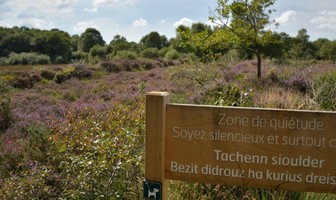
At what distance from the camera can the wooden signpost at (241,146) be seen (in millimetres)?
2441

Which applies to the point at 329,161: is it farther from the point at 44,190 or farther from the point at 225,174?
the point at 44,190

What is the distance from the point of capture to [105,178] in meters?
4.19

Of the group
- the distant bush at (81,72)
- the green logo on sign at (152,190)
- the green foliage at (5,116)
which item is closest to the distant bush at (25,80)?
the distant bush at (81,72)

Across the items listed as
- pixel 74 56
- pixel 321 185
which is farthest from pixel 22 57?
pixel 321 185

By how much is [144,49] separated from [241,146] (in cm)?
5282

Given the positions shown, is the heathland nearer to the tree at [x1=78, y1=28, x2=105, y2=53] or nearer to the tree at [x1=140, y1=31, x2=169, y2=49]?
the tree at [x1=78, y1=28, x2=105, y2=53]

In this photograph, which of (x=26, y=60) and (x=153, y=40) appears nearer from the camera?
(x=26, y=60)

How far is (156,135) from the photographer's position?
267 cm

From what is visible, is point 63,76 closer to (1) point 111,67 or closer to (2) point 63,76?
(2) point 63,76

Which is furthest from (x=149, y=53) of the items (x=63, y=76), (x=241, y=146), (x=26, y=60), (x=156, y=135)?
(x=241, y=146)

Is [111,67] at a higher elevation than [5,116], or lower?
higher

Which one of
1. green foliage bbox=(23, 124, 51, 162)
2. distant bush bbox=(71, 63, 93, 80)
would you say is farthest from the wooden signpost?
distant bush bbox=(71, 63, 93, 80)

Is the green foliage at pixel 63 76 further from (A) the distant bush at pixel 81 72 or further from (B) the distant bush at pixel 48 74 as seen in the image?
(B) the distant bush at pixel 48 74

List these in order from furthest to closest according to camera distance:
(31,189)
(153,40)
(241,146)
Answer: (153,40)
(31,189)
(241,146)
